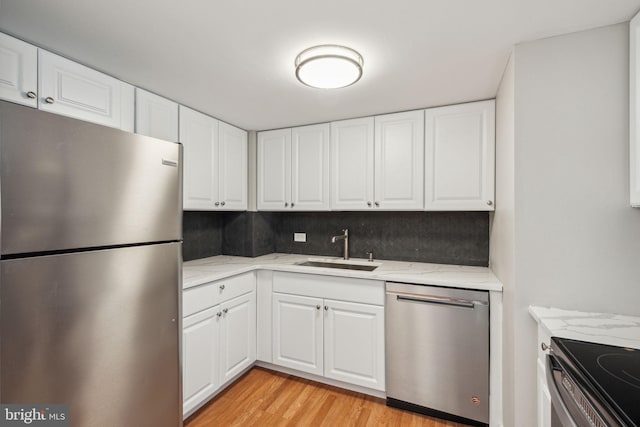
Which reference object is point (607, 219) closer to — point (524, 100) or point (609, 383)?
point (524, 100)

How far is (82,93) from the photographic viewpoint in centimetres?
155

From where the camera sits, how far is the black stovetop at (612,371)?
2.39 feet

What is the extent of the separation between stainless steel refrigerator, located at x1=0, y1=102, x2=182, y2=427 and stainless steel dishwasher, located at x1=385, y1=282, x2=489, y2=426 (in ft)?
4.47

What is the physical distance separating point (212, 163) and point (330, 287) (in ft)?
4.56

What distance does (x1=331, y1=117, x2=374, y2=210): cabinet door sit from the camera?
8.09 feet

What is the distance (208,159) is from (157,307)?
4.55 feet

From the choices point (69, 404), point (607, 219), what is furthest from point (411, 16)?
point (69, 404)

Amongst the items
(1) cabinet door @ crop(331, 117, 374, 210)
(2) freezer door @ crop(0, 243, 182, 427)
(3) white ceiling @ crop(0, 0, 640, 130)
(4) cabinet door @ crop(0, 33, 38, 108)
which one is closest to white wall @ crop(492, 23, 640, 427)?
(3) white ceiling @ crop(0, 0, 640, 130)

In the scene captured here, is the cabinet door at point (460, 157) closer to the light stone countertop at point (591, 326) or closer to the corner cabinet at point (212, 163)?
the light stone countertop at point (591, 326)

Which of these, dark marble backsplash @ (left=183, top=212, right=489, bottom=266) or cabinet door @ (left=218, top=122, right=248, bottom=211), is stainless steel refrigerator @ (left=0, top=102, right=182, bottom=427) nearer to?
cabinet door @ (left=218, top=122, right=248, bottom=211)

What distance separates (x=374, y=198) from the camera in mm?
2453

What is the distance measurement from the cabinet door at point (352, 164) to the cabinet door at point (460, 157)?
46cm

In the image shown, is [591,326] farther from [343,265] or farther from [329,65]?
[343,265]

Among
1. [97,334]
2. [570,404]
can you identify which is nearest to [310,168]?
[97,334]
